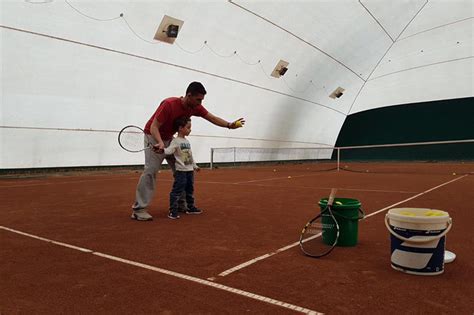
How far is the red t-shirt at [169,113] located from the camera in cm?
504

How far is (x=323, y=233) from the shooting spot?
3752 mm

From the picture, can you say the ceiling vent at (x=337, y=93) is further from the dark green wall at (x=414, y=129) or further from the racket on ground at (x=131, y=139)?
the racket on ground at (x=131, y=139)

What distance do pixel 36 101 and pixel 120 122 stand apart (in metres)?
3.61

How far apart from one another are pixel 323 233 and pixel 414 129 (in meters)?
30.4

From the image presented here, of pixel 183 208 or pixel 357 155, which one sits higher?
pixel 357 155

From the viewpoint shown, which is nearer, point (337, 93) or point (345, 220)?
point (345, 220)

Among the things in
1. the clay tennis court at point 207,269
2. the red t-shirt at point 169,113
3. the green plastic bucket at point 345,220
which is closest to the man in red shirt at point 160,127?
the red t-shirt at point 169,113

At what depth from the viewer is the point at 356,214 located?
3709 millimetres

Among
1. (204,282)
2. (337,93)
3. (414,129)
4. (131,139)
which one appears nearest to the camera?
(204,282)

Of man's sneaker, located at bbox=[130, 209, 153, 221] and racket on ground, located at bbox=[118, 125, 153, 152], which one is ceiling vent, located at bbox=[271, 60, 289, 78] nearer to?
racket on ground, located at bbox=[118, 125, 153, 152]

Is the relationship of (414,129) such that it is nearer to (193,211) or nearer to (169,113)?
(193,211)

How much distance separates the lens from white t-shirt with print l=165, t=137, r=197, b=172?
539 centimetres

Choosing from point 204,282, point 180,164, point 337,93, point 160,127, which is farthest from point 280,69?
point 204,282

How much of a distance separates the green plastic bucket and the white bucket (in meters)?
0.65
